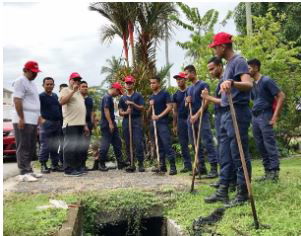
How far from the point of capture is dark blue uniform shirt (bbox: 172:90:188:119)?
777 centimetres

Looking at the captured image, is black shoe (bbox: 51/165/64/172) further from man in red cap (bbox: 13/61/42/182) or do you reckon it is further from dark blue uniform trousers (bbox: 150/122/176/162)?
dark blue uniform trousers (bbox: 150/122/176/162)

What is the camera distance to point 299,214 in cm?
446

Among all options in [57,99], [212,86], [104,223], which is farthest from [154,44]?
[104,223]

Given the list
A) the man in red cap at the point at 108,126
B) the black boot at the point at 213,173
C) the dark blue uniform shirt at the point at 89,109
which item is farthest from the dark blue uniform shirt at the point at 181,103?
the dark blue uniform shirt at the point at 89,109

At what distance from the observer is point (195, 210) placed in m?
5.13

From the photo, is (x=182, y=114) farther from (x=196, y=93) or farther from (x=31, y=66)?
(x=31, y=66)

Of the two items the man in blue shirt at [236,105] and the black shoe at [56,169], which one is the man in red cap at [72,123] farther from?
the man in blue shirt at [236,105]

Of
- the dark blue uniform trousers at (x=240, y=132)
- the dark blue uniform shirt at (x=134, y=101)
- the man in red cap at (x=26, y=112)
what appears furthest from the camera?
the dark blue uniform shirt at (x=134, y=101)

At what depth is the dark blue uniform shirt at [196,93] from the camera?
23.5 feet

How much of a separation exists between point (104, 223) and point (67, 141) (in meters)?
2.47

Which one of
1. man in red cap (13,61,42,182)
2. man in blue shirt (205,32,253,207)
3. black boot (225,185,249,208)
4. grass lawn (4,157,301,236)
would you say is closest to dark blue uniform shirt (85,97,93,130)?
man in red cap (13,61,42,182)

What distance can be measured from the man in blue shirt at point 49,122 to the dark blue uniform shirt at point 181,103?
236 cm

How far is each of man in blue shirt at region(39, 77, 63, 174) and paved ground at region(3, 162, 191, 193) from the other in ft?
2.05

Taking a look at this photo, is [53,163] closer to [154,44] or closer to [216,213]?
[216,213]
